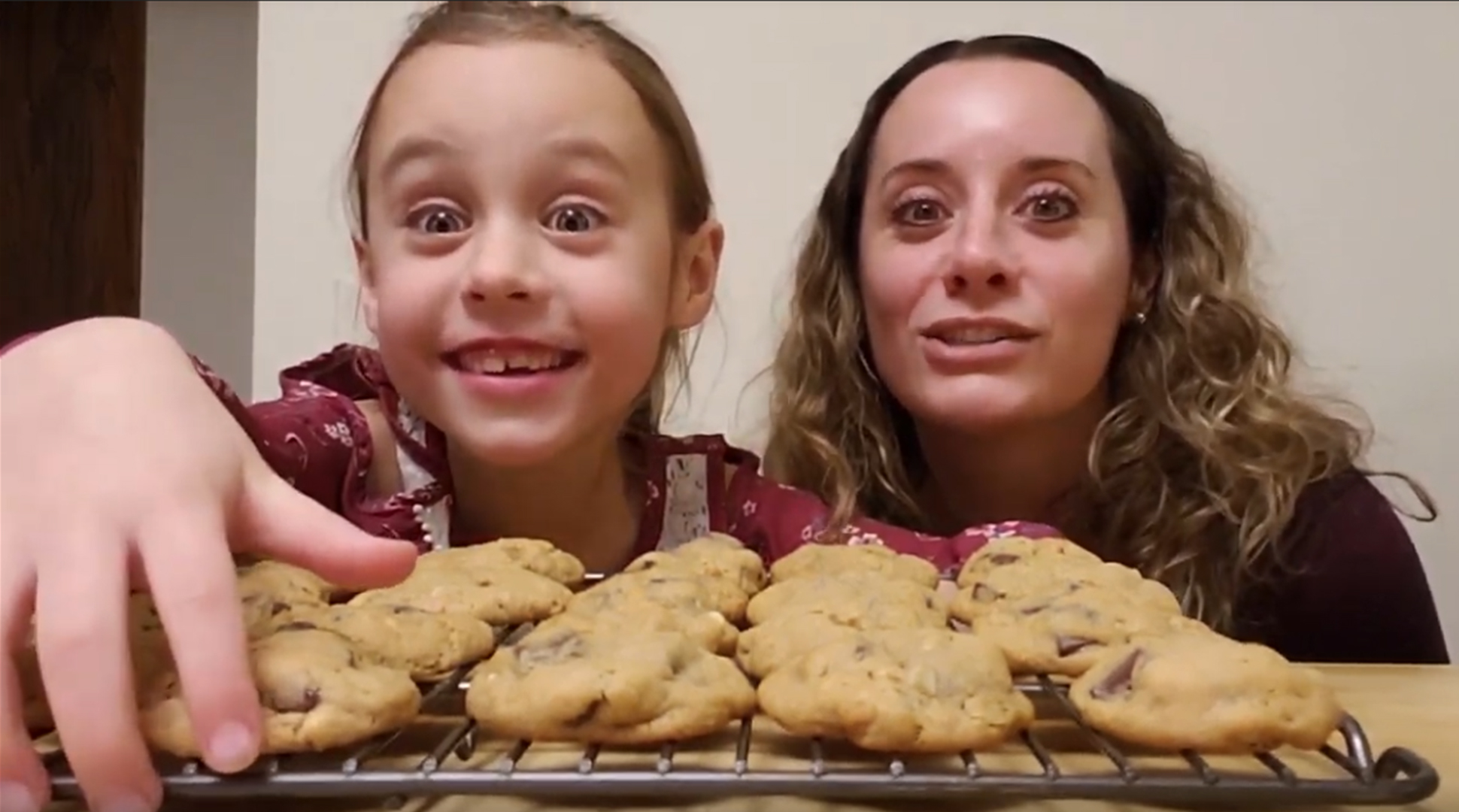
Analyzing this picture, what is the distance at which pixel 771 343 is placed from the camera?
5.84ft

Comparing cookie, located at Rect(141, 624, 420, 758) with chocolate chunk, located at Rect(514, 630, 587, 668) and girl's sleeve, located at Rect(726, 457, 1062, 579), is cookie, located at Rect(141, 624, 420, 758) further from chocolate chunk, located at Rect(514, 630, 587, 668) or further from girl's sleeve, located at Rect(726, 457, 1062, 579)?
girl's sleeve, located at Rect(726, 457, 1062, 579)

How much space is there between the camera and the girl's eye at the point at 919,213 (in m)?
1.24

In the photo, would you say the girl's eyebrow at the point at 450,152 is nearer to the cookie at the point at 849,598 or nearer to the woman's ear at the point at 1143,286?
the cookie at the point at 849,598

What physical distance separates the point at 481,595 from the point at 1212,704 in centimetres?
39

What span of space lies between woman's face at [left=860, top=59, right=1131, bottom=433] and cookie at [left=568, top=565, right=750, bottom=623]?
1.48 feet

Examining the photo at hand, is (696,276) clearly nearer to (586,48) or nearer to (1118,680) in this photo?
(586,48)

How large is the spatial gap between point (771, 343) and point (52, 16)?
2.95ft

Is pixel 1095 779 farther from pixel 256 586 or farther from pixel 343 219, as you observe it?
pixel 343 219

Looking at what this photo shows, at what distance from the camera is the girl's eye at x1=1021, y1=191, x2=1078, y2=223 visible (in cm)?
122

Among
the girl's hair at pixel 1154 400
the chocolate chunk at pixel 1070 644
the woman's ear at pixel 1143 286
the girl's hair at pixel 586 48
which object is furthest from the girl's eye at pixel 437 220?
the woman's ear at pixel 1143 286

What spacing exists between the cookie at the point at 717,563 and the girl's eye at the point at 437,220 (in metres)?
0.30

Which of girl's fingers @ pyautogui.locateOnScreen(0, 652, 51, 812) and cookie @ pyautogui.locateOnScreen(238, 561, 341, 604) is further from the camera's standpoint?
cookie @ pyautogui.locateOnScreen(238, 561, 341, 604)

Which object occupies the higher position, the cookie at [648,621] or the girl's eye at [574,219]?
the girl's eye at [574,219]

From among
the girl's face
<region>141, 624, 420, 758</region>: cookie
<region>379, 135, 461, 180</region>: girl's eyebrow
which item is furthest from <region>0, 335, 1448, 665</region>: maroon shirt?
<region>141, 624, 420, 758</region>: cookie
